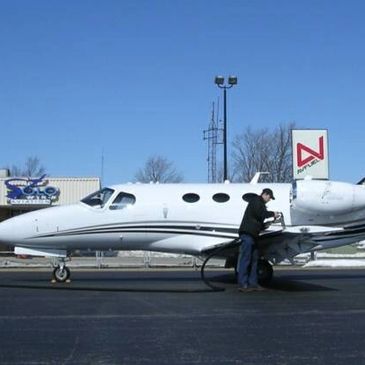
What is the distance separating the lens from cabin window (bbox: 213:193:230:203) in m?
16.0

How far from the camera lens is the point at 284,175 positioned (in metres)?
51.3

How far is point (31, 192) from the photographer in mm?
35469

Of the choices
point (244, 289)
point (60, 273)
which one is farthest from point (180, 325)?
point (60, 273)

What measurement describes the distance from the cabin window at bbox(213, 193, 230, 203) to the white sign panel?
33.2 feet

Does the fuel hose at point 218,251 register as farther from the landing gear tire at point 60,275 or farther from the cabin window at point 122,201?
the landing gear tire at point 60,275

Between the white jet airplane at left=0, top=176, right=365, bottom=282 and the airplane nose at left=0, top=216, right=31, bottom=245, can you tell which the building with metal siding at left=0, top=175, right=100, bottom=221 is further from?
the airplane nose at left=0, top=216, right=31, bottom=245

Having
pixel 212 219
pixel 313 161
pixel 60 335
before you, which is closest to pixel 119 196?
pixel 212 219

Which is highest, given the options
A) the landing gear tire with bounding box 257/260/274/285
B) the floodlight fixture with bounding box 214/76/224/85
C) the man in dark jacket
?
the floodlight fixture with bounding box 214/76/224/85

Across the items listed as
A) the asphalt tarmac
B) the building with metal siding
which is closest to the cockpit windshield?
the asphalt tarmac

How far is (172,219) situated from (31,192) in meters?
21.4

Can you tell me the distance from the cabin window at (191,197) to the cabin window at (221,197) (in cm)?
46

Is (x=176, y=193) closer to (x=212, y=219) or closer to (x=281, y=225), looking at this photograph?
(x=212, y=219)

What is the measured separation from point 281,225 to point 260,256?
48.0 inches

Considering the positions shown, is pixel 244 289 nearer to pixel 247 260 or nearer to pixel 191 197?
pixel 247 260
